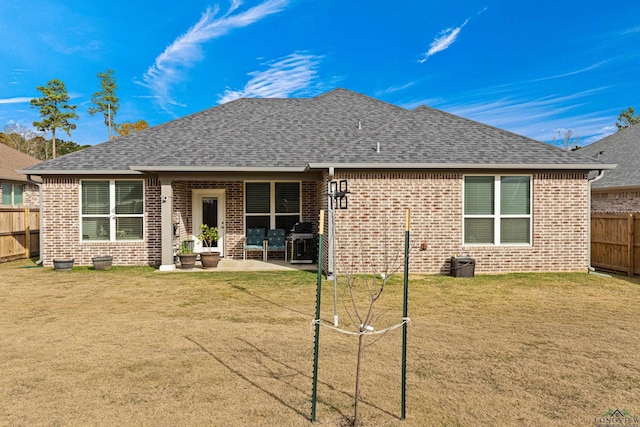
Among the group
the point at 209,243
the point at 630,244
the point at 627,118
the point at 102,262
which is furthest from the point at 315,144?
the point at 627,118

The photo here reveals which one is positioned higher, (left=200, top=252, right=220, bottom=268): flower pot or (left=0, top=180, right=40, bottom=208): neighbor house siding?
(left=0, top=180, right=40, bottom=208): neighbor house siding

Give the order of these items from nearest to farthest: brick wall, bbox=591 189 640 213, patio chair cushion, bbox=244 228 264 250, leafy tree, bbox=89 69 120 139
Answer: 1. patio chair cushion, bbox=244 228 264 250
2. brick wall, bbox=591 189 640 213
3. leafy tree, bbox=89 69 120 139

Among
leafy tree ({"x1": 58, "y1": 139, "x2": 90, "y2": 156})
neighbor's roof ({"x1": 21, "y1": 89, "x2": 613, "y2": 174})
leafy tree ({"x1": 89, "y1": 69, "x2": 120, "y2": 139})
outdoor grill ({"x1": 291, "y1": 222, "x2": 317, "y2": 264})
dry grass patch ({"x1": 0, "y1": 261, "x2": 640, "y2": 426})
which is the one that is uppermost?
leafy tree ({"x1": 89, "y1": 69, "x2": 120, "y2": 139})

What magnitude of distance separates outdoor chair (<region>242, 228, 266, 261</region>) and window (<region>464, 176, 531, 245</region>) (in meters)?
6.18

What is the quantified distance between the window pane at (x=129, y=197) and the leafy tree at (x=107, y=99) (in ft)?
135

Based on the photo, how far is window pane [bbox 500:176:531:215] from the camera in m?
10.2

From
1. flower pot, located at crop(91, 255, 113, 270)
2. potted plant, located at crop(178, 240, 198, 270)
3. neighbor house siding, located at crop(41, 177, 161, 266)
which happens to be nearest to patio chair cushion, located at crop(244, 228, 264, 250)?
potted plant, located at crop(178, 240, 198, 270)

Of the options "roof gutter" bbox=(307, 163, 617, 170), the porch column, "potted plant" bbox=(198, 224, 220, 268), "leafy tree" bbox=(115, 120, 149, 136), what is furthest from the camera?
"leafy tree" bbox=(115, 120, 149, 136)

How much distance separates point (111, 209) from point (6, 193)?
468 inches

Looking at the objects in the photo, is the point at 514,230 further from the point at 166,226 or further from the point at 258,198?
the point at 166,226

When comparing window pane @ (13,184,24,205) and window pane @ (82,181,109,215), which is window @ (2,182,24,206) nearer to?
window pane @ (13,184,24,205)

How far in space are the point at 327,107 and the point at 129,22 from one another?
13.6 meters

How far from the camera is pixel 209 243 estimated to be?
40.2 ft

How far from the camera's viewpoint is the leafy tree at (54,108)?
4066 cm
